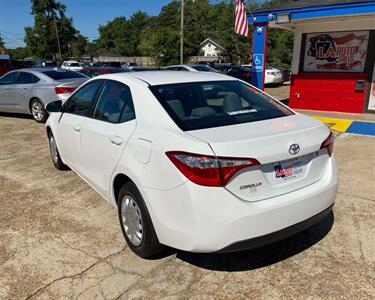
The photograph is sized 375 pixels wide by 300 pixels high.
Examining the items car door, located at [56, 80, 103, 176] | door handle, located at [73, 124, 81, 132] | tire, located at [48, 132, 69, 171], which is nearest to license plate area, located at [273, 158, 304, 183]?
car door, located at [56, 80, 103, 176]

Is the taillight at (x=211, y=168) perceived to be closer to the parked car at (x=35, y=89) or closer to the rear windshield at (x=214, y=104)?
the rear windshield at (x=214, y=104)

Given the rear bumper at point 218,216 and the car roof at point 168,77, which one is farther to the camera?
the car roof at point 168,77

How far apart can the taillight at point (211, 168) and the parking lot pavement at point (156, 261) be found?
3.10ft

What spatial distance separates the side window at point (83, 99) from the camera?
12.8ft

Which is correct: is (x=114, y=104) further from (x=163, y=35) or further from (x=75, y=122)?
(x=163, y=35)

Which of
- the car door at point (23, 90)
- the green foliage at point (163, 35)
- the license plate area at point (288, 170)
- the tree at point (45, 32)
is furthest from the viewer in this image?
the tree at point (45, 32)

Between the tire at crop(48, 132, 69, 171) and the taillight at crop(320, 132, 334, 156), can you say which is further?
the tire at crop(48, 132, 69, 171)

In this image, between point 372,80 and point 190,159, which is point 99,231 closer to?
point 190,159

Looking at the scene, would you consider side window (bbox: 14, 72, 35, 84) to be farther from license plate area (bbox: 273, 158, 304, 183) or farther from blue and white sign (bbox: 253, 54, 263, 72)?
license plate area (bbox: 273, 158, 304, 183)

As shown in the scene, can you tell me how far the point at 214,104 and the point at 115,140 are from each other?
982 millimetres

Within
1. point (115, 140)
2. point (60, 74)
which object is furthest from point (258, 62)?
point (115, 140)

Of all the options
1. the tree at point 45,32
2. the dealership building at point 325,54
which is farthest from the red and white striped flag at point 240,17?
the tree at point 45,32

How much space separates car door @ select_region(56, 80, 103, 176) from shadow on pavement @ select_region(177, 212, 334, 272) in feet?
5.98

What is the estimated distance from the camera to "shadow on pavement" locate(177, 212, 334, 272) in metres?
Answer: 2.98
